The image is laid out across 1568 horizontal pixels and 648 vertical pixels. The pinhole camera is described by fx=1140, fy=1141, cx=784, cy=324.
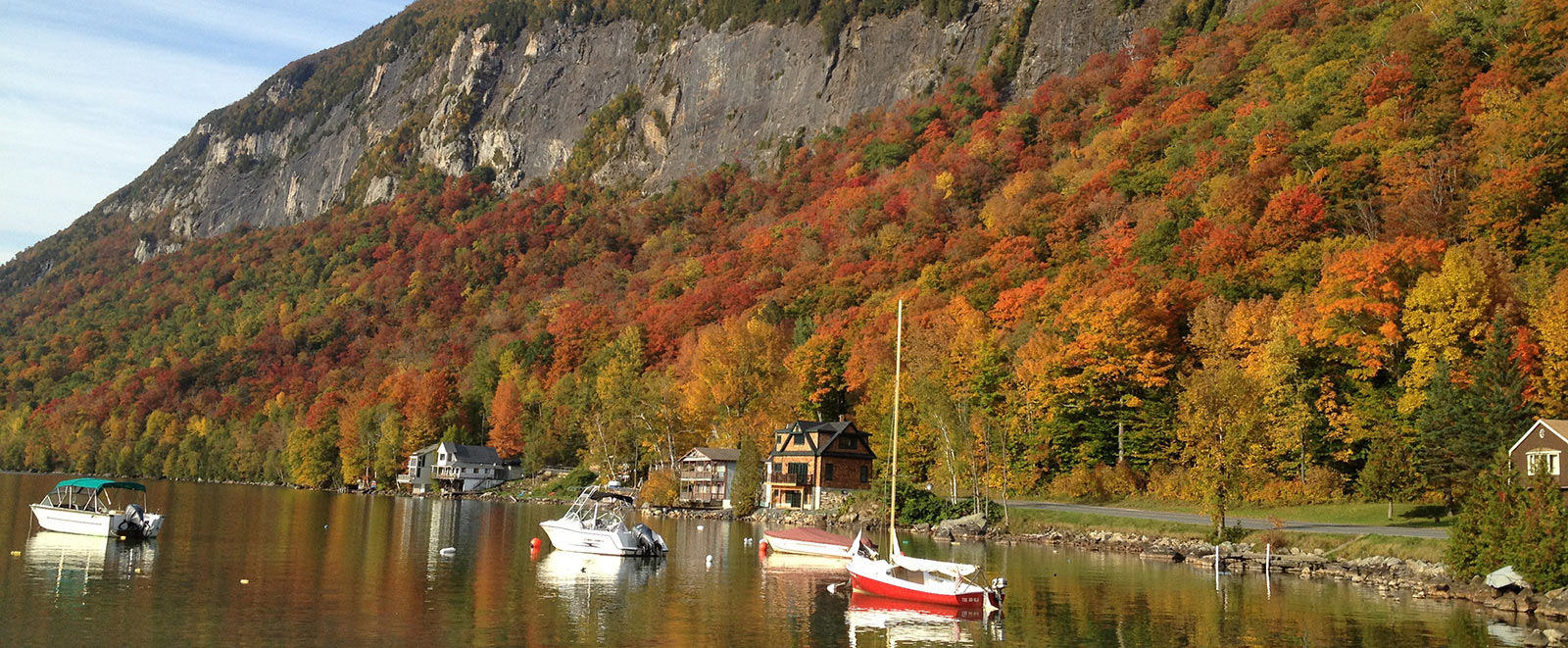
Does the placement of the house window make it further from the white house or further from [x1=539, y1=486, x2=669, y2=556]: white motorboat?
the white house

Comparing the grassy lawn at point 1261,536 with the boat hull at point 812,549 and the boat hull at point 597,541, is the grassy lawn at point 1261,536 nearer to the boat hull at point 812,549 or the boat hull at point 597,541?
the boat hull at point 812,549

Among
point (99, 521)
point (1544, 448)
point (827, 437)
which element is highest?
point (827, 437)

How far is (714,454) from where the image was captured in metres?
96.3

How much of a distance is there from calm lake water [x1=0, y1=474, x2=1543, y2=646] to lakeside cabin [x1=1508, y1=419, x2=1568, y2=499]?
10773mm

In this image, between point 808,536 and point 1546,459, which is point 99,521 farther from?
point 1546,459

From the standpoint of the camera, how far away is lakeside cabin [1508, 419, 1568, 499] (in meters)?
46.2

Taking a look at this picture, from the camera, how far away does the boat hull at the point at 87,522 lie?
54312mm

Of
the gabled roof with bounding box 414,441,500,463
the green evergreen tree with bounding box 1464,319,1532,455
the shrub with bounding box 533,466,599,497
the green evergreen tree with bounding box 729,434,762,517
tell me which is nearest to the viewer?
the green evergreen tree with bounding box 1464,319,1532,455

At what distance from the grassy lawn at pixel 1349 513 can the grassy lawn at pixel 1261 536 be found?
2.44 meters

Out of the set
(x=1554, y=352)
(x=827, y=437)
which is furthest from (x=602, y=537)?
(x=1554, y=352)

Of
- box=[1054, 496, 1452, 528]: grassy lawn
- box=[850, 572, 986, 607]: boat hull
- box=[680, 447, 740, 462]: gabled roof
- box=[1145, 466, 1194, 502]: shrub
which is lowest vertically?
box=[850, 572, 986, 607]: boat hull

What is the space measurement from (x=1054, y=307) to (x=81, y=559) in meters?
67.7

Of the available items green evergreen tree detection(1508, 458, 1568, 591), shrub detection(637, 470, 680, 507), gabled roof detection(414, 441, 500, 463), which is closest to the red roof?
green evergreen tree detection(1508, 458, 1568, 591)

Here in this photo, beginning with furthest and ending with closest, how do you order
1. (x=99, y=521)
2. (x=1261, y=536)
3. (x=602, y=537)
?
(x=602, y=537) → (x=99, y=521) → (x=1261, y=536)
